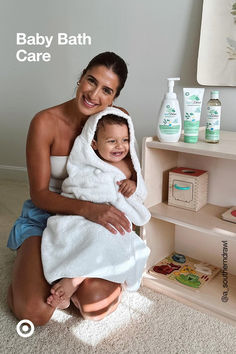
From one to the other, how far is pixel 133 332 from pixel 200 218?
475mm

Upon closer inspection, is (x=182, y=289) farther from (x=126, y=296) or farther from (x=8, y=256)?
(x=8, y=256)

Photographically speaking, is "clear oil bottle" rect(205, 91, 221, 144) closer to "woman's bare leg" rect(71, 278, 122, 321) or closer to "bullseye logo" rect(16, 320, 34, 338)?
"woman's bare leg" rect(71, 278, 122, 321)

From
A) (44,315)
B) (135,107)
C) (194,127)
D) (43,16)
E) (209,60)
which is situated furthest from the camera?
(43,16)

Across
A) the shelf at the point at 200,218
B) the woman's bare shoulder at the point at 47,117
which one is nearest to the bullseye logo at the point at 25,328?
the shelf at the point at 200,218

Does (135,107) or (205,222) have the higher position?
(135,107)

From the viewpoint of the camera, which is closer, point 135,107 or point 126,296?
point 126,296

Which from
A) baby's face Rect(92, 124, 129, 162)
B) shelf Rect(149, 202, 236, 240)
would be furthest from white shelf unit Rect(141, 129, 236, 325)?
baby's face Rect(92, 124, 129, 162)

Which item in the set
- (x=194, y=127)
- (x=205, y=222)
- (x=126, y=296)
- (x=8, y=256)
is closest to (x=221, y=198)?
(x=205, y=222)

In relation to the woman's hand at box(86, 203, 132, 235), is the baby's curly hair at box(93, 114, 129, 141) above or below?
above

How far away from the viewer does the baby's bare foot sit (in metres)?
1.24

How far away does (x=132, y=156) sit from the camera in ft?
4.58

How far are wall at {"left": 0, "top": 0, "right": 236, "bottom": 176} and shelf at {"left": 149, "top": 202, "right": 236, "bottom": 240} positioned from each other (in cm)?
36

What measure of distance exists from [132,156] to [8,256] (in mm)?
790

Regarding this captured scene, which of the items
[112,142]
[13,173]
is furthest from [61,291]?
[13,173]
